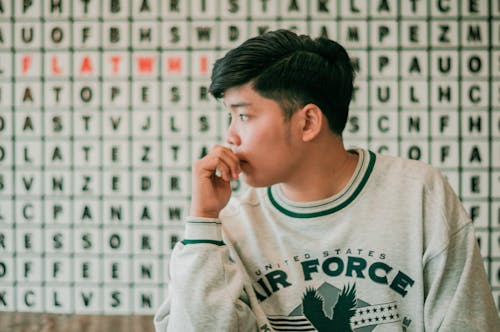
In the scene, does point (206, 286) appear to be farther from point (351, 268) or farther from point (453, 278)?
point (453, 278)

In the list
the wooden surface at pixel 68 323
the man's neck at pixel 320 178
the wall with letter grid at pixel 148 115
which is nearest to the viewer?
the man's neck at pixel 320 178

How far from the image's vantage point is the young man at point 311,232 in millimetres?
1103

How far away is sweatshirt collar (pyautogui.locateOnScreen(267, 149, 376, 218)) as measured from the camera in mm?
1171

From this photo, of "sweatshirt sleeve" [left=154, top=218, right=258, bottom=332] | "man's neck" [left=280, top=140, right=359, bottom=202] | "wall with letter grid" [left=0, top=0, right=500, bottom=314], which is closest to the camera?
"sweatshirt sleeve" [left=154, top=218, right=258, bottom=332]

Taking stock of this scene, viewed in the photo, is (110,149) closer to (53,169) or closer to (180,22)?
(53,169)

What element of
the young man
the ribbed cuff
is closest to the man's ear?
the young man

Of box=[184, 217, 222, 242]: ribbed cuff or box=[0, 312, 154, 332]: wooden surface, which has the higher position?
box=[184, 217, 222, 242]: ribbed cuff

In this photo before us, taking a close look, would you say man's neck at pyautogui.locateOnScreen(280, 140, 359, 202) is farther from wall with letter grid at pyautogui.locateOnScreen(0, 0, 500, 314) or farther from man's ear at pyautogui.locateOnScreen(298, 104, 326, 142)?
wall with letter grid at pyautogui.locateOnScreen(0, 0, 500, 314)

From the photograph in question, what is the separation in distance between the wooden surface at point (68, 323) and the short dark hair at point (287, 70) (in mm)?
715

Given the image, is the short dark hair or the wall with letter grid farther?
the wall with letter grid

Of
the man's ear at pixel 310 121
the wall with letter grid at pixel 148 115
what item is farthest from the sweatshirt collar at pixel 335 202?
the wall with letter grid at pixel 148 115

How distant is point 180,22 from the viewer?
7.20 ft

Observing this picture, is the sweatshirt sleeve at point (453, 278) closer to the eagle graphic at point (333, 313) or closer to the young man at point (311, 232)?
the young man at point (311, 232)

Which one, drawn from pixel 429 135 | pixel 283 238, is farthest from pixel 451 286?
pixel 429 135
